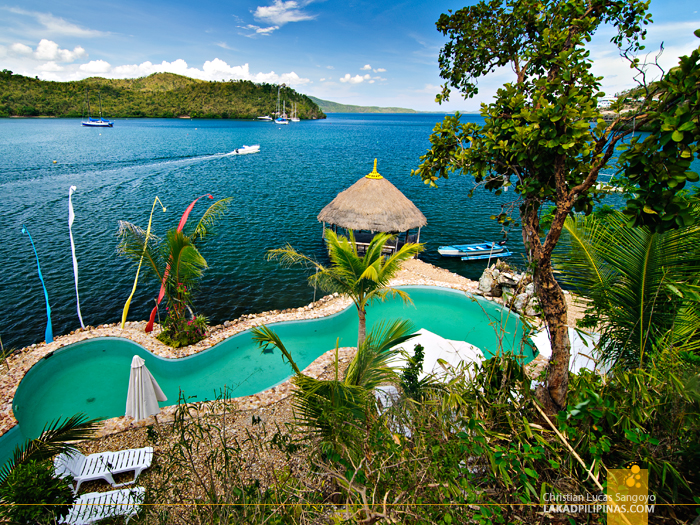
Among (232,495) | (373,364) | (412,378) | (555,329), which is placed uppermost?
(555,329)

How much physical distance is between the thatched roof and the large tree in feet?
32.1

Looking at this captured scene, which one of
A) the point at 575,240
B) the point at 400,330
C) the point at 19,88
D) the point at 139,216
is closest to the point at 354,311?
the point at 400,330

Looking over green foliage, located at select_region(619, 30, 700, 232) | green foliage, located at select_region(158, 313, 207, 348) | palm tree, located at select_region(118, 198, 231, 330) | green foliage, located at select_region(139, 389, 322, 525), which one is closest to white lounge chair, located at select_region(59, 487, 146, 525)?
green foliage, located at select_region(139, 389, 322, 525)

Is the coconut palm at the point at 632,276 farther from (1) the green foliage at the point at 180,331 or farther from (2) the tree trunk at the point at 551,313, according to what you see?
(1) the green foliage at the point at 180,331

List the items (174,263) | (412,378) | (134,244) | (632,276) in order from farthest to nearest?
1. (174,263)
2. (134,244)
3. (412,378)
4. (632,276)

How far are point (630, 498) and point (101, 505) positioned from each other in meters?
6.00

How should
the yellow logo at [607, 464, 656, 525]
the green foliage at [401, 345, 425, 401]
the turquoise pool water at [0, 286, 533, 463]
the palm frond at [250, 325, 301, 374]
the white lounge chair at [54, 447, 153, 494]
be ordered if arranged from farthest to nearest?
1. the turquoise pool water at [0, 286, 533, 463]
2. the green foliage at [401, 345, 425, 401]
3. the white lounge chair at [54, 447, 153, 494]
4. the palm frond at [250, 325, 301, 374]
5. the yellow logo at [607, 464, 656, 525]

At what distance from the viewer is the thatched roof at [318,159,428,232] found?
14312mm

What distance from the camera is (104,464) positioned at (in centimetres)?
528

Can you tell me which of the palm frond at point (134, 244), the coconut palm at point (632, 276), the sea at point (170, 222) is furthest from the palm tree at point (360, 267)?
the palm frond at point (134, 244)

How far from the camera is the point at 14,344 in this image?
10367mm

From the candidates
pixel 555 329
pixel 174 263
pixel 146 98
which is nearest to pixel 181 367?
pixel 174 263

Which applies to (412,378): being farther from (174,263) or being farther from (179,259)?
(174,263)

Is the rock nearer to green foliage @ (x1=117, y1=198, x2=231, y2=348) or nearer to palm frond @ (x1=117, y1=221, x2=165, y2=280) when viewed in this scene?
green foliage @ (x1=117, y1=198, x2=231, y2=348)
